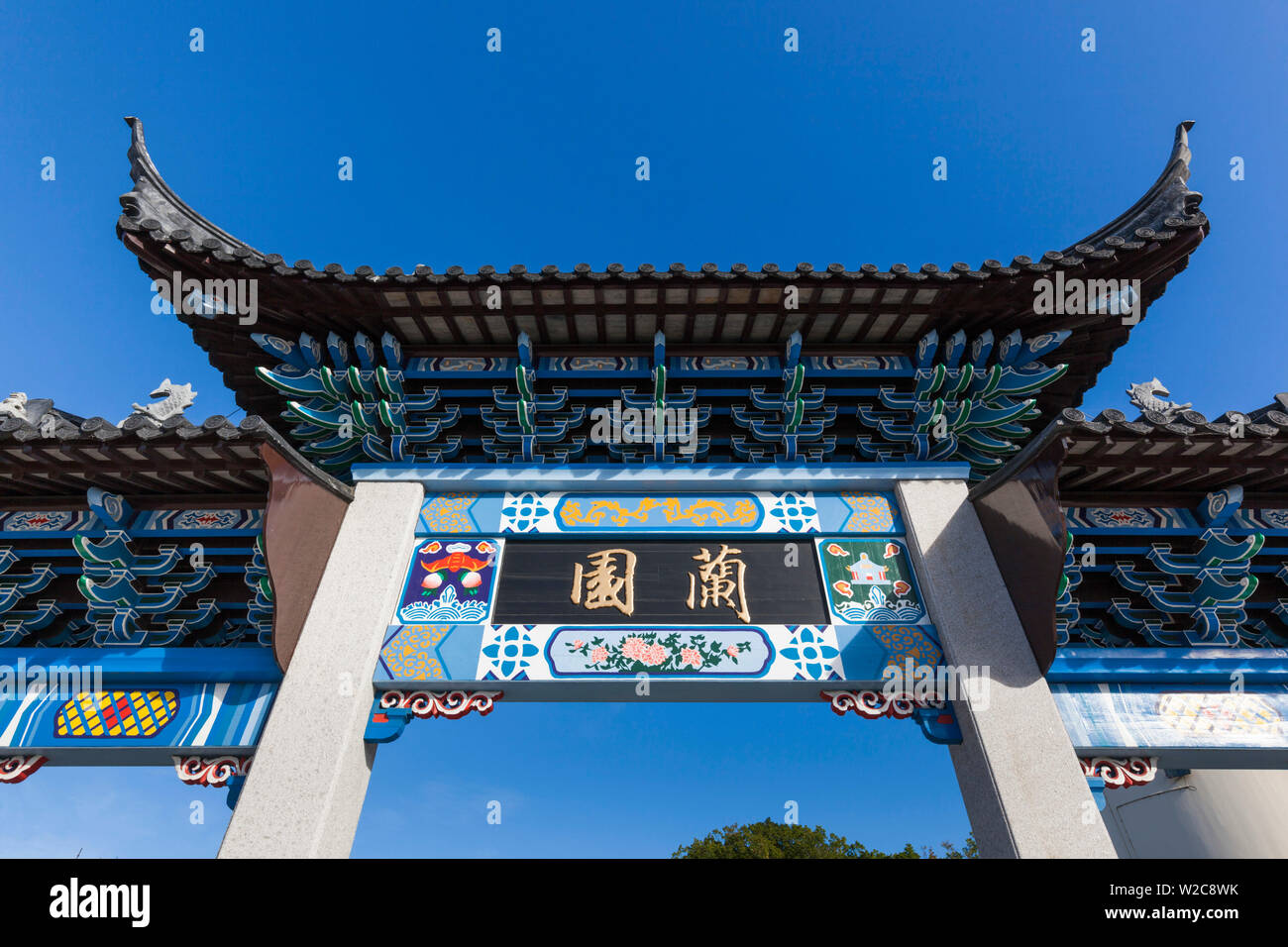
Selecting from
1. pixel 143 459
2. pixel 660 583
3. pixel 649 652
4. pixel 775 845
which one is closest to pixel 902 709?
pixel 649 652

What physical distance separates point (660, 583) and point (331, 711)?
232 centimetres

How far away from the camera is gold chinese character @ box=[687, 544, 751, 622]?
486 cm

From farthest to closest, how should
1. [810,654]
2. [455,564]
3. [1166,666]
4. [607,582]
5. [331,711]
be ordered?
1. [455,564]
2. [607,582]
3. [1166,666]
4. [810,654]
5. [331,711]

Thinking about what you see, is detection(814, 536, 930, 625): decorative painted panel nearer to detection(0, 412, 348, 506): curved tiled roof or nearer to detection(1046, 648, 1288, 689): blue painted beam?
detection(1046, 648, 1288, 689): blue painted beam

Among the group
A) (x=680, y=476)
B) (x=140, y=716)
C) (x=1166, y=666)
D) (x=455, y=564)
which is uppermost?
(x=680, y=476)

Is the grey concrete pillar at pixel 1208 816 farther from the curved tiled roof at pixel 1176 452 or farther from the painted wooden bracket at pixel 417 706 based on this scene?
the painted wooden bracket at pixel 417 706

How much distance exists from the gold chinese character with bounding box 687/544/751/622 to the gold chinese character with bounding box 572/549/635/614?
1.47 ft

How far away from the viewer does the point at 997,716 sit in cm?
428

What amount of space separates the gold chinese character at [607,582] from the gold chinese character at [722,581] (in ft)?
1.47

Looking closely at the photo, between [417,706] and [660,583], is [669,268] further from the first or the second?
[417,706]

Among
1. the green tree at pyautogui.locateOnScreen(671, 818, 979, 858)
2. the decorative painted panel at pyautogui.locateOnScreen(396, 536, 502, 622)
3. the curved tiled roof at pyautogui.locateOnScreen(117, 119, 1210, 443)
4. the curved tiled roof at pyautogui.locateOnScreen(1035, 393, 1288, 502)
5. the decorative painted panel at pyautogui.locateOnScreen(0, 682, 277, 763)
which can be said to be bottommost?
the green tree at pyautogui.locateOnScreen(671, 818, 979, 858)

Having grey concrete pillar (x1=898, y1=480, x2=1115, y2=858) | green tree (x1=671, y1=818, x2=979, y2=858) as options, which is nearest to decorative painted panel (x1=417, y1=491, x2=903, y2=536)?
grey concrete pillar (x1=898, y1=480, x2=1115, y2=858)
